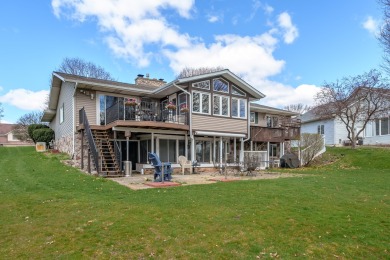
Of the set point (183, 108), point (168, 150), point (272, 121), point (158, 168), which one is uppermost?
point (183, 108)

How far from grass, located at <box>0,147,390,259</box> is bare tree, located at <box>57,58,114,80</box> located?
31243 mm

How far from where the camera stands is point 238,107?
18.5 metres

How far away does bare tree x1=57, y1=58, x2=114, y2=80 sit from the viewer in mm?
37031

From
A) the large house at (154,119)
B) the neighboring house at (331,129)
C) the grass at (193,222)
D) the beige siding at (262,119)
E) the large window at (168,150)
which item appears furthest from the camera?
the neighboring house at (331,129)

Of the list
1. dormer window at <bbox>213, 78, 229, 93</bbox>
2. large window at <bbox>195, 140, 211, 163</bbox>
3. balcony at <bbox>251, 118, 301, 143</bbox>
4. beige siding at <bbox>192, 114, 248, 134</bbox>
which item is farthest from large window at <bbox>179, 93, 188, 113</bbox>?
balcony at <bbox>251, 118, 301, 143</bbox>

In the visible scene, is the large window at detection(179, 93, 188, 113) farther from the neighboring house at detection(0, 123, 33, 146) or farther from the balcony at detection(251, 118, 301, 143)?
the neighboring house at detection(0, 123, 33, 146)

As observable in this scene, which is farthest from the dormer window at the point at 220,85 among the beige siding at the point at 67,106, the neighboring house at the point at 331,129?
the neighboring house at the point at 331,129

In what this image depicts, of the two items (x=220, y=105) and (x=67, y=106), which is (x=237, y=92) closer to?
(x=220, y=105)

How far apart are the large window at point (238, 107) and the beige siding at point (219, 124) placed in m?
0.40

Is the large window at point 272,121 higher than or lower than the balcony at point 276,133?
higher

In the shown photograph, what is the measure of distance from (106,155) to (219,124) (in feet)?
Answer: 22.4

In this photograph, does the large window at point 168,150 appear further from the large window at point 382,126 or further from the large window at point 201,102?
the large window at point 382,126

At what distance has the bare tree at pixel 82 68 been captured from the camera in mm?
37031

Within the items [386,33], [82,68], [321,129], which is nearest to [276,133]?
[386,33]
